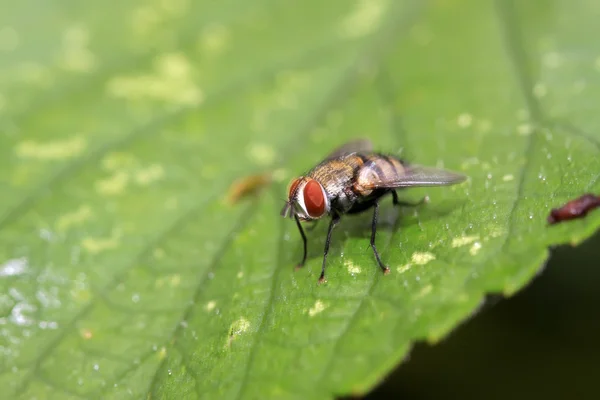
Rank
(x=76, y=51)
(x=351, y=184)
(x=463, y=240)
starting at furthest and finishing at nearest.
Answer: (x=76, y=51) → (x=351, y=184) → (x=463, y=240)

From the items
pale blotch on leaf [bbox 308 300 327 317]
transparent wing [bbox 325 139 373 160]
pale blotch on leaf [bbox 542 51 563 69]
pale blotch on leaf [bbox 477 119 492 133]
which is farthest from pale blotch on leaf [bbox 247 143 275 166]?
pale blotch on leaf [bbox 542 51 563 69]

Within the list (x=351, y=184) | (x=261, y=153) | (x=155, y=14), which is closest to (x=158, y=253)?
(x=261, y=153)

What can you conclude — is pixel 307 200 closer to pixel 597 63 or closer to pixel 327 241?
pixel 327 241

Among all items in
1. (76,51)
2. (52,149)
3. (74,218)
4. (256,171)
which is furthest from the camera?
(76,51)

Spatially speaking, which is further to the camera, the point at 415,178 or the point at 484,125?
the point at 484,125

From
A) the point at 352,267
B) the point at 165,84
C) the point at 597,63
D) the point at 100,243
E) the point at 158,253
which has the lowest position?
the point at 597,63

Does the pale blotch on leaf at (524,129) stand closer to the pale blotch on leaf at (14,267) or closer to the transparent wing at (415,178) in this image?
the transparent wing at (415,178)
